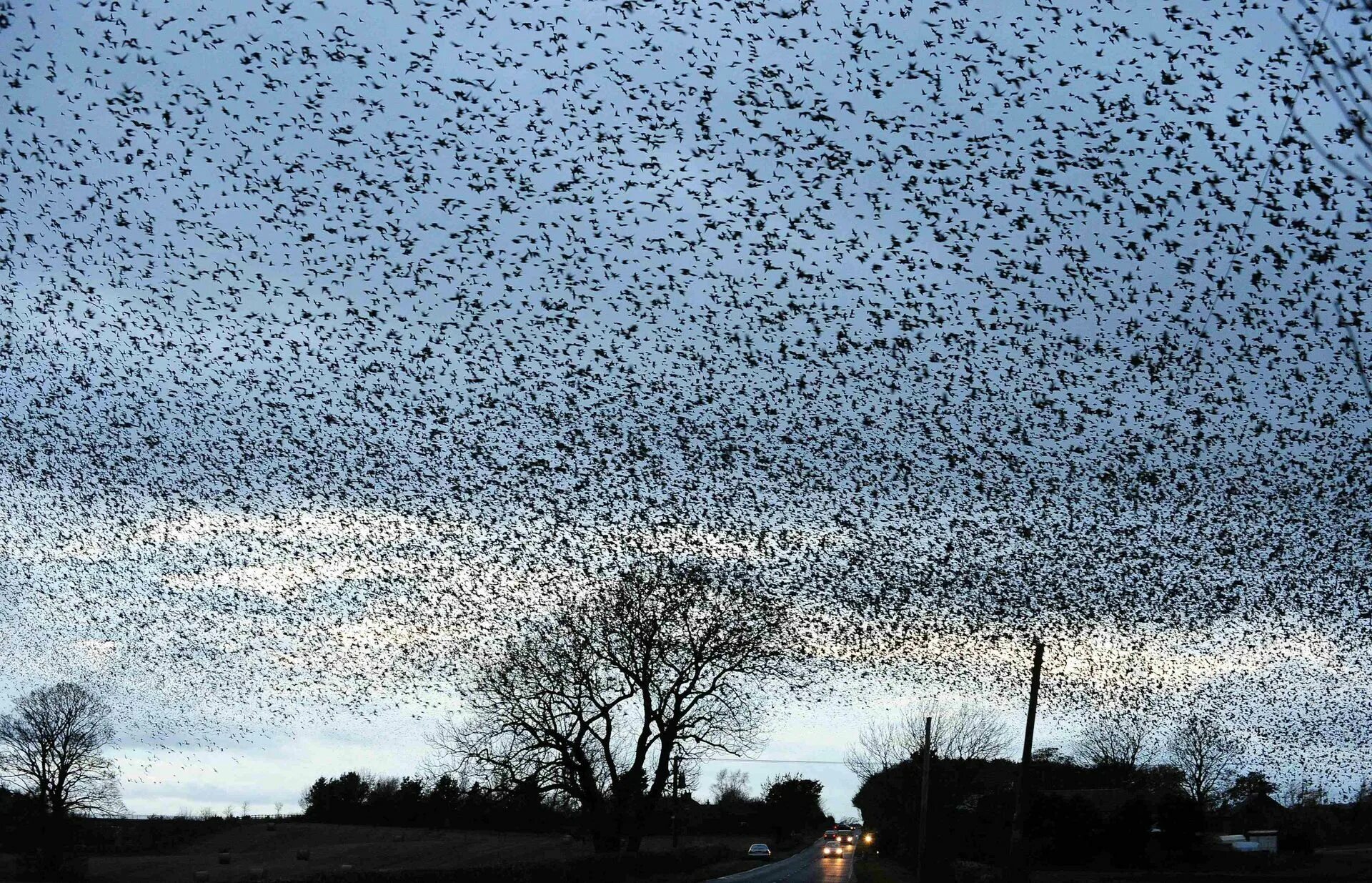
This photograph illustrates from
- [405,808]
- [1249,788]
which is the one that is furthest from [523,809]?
[1249,788]

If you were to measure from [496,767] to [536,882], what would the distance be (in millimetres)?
12737

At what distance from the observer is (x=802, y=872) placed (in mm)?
53812

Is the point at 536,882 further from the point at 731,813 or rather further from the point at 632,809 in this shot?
the point at 731,813

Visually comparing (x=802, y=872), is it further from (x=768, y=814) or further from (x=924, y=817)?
(x=768, y=814)

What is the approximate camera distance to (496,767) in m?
48.7

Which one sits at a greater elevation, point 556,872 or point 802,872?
point 556,872

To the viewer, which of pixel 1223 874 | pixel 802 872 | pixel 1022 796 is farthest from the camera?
pixel 802 872

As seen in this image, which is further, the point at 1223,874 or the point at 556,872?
the point at 1223,874

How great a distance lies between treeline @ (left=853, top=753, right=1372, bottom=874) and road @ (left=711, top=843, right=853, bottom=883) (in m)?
3.95

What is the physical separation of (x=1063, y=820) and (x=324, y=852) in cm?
4552

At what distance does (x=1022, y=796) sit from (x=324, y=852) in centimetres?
5502

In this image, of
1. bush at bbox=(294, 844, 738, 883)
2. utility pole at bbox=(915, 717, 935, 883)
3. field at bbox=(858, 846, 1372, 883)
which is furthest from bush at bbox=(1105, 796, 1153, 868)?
bush at bbox=(294, 844, 738, 883)

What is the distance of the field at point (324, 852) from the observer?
58.9 m

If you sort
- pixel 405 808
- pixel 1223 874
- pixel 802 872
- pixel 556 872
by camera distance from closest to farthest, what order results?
pixel 556 872, pixel 1223 874, pixel 802 872, pixel 405 808
